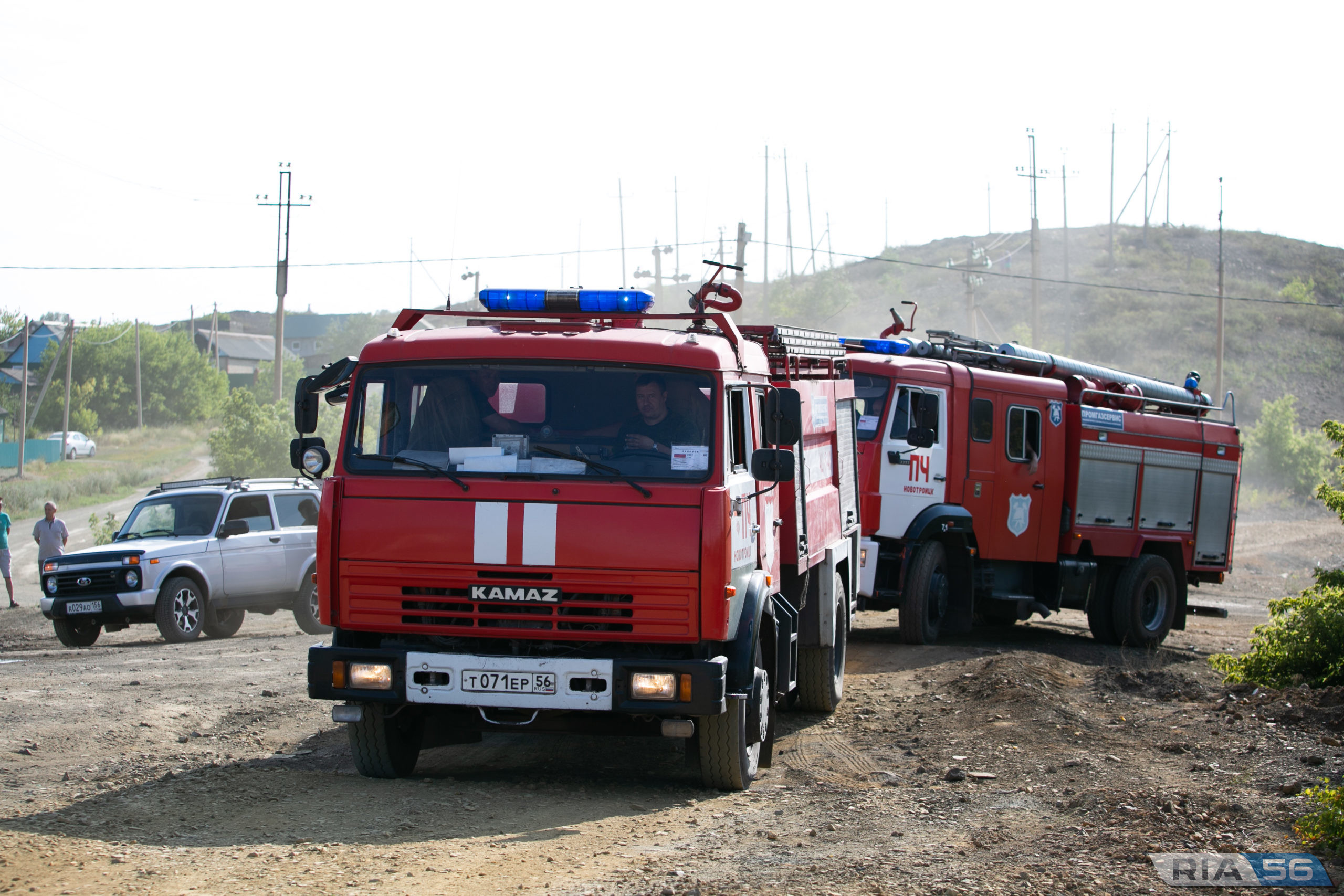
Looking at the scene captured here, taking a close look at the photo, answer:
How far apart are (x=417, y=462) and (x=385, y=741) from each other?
1699 mm

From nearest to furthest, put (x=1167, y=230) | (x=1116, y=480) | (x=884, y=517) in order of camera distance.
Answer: (x=884, y=517), (x=1116, y=480), (x=1167, y=230)

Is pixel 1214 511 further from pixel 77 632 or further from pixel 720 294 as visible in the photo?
pixel 77 632

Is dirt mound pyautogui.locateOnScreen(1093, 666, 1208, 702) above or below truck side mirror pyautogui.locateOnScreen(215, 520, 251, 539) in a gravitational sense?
below

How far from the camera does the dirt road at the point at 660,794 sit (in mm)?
5227

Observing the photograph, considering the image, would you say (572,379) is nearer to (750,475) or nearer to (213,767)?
(750,475)

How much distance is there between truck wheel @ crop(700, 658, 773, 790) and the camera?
6.71 metres

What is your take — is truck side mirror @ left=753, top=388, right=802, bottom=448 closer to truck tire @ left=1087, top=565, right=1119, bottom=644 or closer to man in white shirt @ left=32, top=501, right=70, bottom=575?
truck tire @ left=1087, top=565, right=1119, bottom=644

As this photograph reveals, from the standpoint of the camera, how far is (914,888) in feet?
16.6

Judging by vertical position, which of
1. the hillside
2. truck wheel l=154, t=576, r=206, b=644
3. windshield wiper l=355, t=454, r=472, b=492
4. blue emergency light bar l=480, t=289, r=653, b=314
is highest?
the hillside

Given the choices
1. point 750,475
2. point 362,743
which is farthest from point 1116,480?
point 362,743

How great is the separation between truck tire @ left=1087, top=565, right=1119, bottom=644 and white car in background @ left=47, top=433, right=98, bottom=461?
54.9 m

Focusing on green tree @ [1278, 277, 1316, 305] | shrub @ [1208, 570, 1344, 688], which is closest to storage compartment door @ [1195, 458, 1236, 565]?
shrub @ [1208, 570, 1344, 688]

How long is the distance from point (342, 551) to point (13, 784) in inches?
99.9

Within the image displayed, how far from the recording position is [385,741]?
693cm
